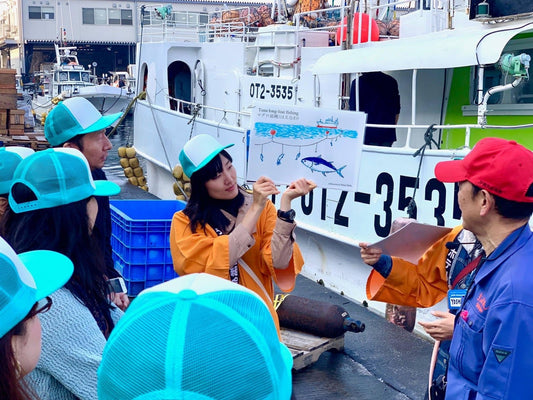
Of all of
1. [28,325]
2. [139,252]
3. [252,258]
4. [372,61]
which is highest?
[372,61]

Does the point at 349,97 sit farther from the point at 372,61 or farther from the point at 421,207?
the point at 421,207

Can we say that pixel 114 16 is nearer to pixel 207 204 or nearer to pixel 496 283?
pixel 207 204

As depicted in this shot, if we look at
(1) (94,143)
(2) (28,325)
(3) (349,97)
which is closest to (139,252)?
(1) (94,143)

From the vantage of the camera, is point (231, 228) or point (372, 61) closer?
point (231, 228)

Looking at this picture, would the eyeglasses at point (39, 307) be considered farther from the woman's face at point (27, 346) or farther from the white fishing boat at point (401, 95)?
the white fishing boat at point (401, 95)

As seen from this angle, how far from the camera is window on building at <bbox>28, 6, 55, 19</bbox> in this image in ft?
169

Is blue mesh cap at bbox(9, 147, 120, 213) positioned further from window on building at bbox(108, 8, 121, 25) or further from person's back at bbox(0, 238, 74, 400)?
window on building at bbox(108, 8, 121, 25)

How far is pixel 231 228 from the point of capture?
10.5 ft

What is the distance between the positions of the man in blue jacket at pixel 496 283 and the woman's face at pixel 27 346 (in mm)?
1401

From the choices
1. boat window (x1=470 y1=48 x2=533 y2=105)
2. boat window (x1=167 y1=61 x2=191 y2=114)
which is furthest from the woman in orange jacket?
boat window (x1=167 y1=61 x2=191 y2=114)

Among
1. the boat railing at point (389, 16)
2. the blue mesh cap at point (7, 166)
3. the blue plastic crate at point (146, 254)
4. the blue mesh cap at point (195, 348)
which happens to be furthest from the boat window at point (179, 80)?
the blue mesh cap at point (195, 348)

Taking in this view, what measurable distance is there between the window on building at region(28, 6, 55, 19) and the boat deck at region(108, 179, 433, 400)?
51011 millimetres

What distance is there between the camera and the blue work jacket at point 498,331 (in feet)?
6.84

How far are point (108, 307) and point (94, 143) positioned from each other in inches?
75.7
